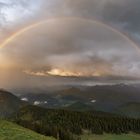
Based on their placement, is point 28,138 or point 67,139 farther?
point 67,139

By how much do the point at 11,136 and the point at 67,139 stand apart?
326 feet

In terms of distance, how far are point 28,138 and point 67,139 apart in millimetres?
96220

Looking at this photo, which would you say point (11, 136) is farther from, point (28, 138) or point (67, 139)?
point (67, 139)

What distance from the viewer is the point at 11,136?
103 meters

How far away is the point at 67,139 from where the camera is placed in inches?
7835

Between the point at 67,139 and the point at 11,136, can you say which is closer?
the point at 11,136

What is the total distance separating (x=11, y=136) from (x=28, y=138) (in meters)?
5.62

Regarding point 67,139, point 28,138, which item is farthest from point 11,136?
point 67,139
